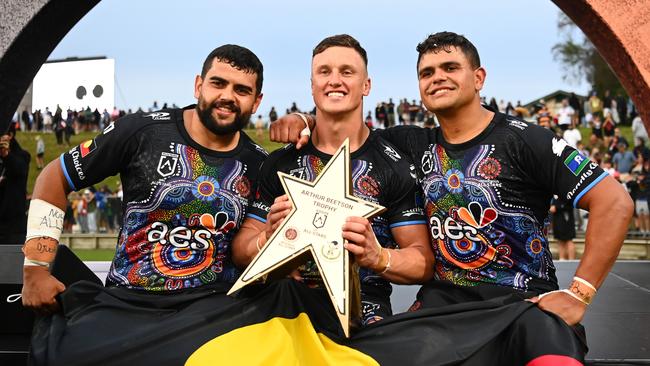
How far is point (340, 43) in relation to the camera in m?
3.42

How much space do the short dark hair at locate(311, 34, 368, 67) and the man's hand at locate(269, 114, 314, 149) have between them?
359 mm

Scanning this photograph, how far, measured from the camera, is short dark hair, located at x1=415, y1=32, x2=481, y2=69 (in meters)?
3.35

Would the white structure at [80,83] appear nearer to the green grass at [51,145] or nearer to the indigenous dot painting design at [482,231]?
the indigenous dot painting design at [482,231]

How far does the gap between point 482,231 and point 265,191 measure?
1.10m

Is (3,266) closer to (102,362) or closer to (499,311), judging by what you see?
(102,362)

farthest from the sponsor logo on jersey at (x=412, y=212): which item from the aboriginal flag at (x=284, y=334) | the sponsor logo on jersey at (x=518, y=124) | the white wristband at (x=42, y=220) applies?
the white wristband at (x=42, y=220)

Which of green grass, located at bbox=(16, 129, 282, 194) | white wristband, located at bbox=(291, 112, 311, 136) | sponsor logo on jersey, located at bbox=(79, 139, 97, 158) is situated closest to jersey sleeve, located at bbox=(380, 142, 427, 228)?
white wristband, located at bbox=(291, 112, 311, 136)

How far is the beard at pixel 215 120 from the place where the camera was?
3406 millimetres

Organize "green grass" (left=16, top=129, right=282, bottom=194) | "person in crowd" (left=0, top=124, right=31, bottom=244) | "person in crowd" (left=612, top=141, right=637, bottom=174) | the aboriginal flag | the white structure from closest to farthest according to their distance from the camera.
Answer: the aboriginal flag, "person in crowd" (left=0, top=124, right=31, bottom=244), the white structure, "person in crowd" (left=612, top=141, right=637, bottom=174), "green grass" (left=16, top=129, right=282, bottom=194)

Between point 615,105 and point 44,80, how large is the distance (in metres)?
25.3

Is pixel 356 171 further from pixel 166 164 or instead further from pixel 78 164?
pixel 78 164

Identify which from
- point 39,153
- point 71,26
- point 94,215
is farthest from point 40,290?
point 39,153

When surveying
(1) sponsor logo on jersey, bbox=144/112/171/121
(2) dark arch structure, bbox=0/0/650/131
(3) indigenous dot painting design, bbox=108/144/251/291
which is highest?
(2) dark arch structure, bbox=0/0/650/131

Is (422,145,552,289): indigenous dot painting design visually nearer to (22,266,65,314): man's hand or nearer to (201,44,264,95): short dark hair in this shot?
(201,44,264,95): short dark hair
